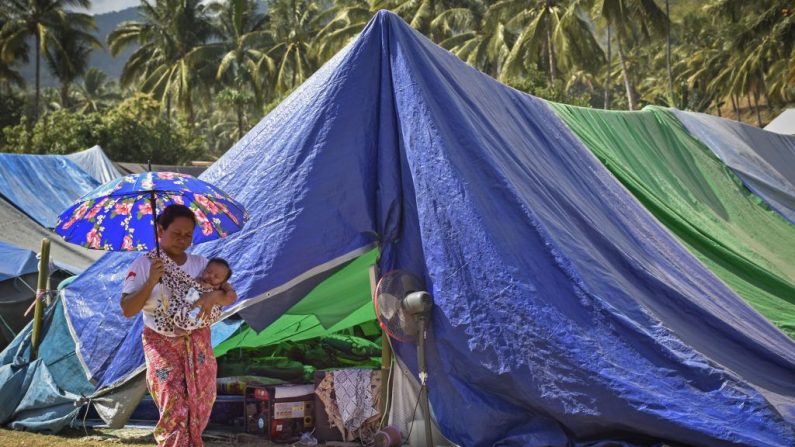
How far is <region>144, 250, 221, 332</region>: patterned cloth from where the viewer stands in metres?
4.34

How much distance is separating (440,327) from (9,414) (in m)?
3.47

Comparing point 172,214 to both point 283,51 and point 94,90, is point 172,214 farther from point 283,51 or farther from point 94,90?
point 94,90

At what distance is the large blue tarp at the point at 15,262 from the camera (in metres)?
9.81

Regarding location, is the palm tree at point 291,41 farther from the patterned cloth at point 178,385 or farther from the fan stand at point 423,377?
the patterned cloth at point 178,385

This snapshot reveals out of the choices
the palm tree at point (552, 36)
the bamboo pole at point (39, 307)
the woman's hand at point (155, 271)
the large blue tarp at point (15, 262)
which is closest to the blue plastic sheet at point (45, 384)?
the bamboo pole at point (39, 307)

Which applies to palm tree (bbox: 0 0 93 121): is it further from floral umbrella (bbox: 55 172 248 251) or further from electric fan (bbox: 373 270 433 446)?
electric fan (bbox: 373 270 433 446)

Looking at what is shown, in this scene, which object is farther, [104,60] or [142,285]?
[104,60]

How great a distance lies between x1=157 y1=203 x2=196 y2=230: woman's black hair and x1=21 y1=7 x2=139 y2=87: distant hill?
9697cm

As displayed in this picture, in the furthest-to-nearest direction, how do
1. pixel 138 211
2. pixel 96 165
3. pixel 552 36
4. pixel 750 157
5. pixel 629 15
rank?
pixel 552 36 → pixel 629 15 → pixel 96 165 → pixel 750 157 → pixel 138 211

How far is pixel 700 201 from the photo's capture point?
9.28 metres

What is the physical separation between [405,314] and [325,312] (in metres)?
1.98

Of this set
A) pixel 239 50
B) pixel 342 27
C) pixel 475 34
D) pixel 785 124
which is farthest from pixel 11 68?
pixel 785 124

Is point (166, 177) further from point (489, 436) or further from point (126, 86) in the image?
point (126, 86)

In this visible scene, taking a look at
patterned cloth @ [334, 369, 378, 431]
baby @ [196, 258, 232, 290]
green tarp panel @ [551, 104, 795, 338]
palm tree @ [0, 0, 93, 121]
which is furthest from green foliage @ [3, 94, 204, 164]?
baby @ [196, 258, 232, 290]
